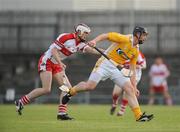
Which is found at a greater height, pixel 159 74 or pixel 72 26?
pixel 72 26

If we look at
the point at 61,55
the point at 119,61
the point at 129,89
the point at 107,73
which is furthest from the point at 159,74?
the point at 129,89

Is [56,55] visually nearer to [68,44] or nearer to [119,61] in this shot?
[68,44]

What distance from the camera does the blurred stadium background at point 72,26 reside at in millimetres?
36375

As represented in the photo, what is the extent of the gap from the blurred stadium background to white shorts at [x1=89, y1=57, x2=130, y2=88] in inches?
661

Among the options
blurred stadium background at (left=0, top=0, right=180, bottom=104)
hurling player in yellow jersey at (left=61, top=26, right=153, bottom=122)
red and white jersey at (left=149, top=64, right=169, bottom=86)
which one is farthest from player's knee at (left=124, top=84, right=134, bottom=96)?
blurred stadium background at (left=0, top=0, right=180, bottom=104)

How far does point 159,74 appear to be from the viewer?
3450cm

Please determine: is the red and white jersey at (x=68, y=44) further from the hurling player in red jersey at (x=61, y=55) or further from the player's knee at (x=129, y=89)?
the player's knee at (x=129, y=89)

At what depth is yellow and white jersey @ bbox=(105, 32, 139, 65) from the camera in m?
18.8

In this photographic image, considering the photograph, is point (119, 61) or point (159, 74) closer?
point (119, 61)

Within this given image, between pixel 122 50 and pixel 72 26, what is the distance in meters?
18.0

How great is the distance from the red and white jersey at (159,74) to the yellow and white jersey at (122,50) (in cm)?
1532

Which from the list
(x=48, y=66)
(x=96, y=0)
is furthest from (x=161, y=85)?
(x=48, y=66)

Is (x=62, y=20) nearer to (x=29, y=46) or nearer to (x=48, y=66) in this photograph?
(x=29, y=46)

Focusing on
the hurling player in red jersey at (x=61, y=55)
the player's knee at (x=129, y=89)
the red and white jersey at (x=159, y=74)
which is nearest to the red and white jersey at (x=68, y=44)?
the hurling player in red jersey at (x=61, y=55)
